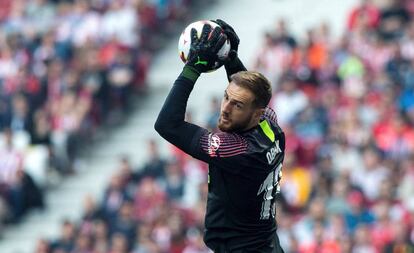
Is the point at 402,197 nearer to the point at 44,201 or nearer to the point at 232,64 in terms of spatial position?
the point at 44,201

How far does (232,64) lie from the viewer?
6.38m

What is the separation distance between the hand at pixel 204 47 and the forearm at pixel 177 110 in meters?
0.05

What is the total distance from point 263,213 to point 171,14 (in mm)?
13125

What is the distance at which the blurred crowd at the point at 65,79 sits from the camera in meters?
16.0

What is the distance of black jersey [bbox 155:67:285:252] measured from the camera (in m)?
5.86

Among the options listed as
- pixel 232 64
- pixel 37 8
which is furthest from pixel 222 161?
pixel 37 8

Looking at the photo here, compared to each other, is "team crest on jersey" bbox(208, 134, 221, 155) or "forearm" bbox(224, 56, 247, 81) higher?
"forearm" bbox(224, 56, 247, 81)

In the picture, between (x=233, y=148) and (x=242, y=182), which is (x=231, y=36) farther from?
(x=242, y=182)

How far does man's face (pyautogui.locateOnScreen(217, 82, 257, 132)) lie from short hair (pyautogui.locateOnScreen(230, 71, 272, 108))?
0.02m

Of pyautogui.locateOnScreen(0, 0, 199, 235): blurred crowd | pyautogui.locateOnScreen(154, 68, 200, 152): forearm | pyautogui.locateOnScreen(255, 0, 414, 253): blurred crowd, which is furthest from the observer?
pyautogui.locateOnScreen(0, 0, 199, 235): blurred crowd

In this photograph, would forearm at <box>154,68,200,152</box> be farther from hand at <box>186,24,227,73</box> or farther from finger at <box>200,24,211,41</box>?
finger at <box>200,24,211,41</box>

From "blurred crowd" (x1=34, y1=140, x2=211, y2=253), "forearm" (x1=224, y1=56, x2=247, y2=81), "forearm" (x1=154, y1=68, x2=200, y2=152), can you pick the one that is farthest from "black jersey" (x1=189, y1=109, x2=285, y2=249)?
"blurred crowd" (x1=34, y1=140, x2=211, y2=253)

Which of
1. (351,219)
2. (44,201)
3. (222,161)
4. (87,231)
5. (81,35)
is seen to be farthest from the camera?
(81,35)

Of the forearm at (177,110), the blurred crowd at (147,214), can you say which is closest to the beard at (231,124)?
the forearm at (177,110)
